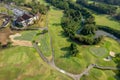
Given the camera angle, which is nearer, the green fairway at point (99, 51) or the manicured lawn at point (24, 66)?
the manicured lawn at point (24, 66)

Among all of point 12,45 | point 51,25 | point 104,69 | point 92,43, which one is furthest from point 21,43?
point 104,69

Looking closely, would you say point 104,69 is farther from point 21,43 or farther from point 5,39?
point 5,39

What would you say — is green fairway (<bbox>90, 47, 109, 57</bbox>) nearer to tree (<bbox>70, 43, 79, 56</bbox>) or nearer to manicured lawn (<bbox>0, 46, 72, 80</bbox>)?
tree (<bbox>70, 43, 79, 56</bbox>)

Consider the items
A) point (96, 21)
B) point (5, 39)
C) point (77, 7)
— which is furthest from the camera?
point (77, 7)

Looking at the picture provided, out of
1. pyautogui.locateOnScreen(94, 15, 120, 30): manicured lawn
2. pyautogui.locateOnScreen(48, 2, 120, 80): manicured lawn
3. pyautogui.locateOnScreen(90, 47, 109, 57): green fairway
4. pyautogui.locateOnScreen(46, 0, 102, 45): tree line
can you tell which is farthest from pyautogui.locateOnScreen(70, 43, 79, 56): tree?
pyautogui.locateOnScreen(94, 15, 120, 30): manicured lawn

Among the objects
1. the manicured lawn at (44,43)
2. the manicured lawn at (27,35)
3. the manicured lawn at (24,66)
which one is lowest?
the manicured lawn at (24,66)

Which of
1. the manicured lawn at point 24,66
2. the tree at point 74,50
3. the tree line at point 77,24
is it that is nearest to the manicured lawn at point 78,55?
the tree at point 74,50

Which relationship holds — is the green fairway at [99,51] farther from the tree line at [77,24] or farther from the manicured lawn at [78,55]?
the tree line at [77,24]

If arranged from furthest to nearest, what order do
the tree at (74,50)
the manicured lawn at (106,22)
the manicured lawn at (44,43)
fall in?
1. the manicured lawn at (106,22)
2. the manicured lawn at (44,43)
3. the tree at (74,50)

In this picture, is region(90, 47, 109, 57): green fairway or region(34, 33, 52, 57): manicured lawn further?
region(34, 33, 52, 57): manicured lawn
